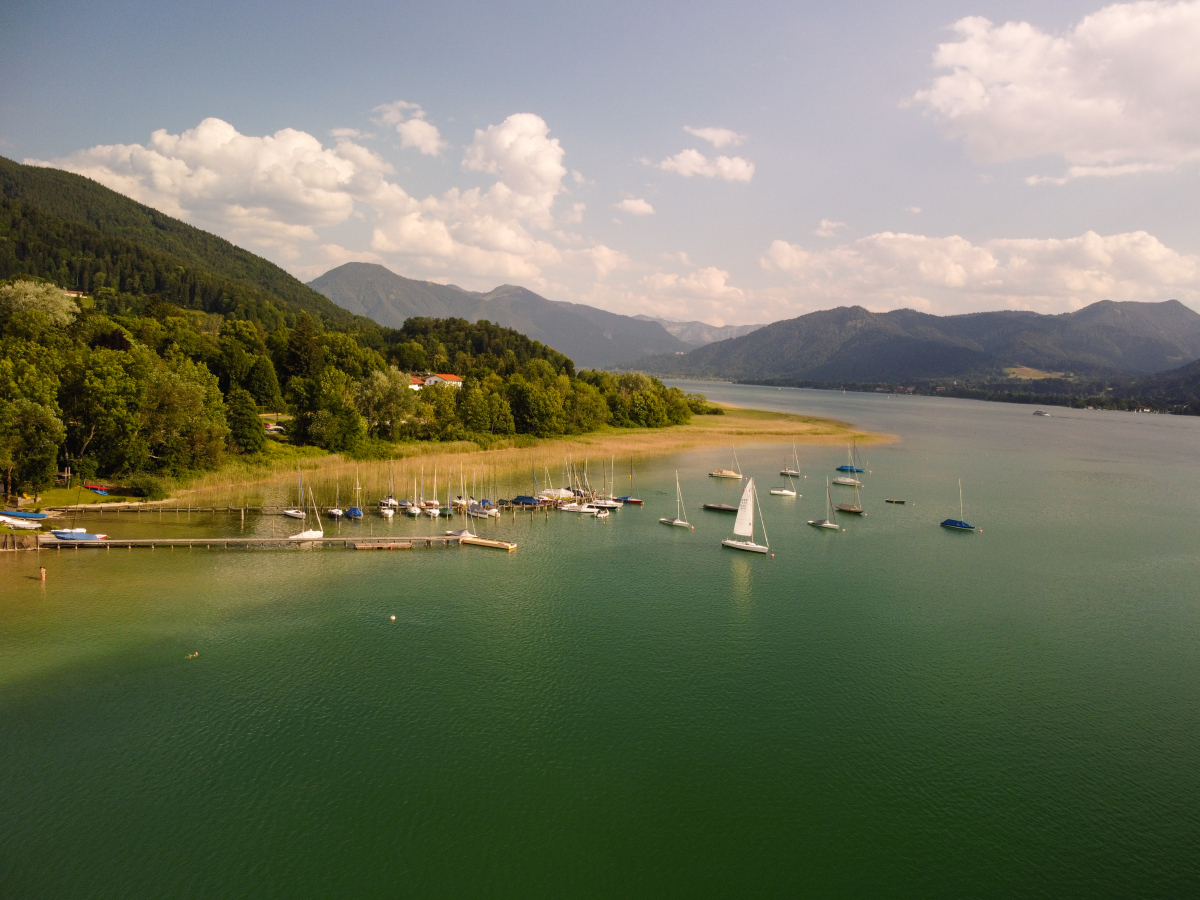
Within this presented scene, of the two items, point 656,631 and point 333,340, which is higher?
point 333,340

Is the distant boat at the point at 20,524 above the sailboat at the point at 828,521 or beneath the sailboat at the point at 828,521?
above

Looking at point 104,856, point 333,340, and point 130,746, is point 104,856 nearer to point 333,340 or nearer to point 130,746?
point 130,746

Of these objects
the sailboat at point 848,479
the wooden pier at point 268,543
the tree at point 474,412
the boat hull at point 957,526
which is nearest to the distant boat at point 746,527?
the wooden pier at point 268,543

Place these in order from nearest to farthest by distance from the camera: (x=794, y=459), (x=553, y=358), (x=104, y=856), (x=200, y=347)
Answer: (x=104, y=856) < (x=200, y=347) < (x=794, y=459) < (x=553, y=358)

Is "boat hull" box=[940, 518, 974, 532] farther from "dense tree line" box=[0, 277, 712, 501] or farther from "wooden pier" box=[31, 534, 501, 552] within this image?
"dense tree line" box=[0, 277, 712, 501]

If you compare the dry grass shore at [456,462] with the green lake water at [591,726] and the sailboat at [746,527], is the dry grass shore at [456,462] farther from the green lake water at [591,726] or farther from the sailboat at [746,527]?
the sailboat at [746,527]

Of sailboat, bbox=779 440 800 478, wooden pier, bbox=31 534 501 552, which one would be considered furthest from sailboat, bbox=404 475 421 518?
sailboat, bbox=779 440 800 478

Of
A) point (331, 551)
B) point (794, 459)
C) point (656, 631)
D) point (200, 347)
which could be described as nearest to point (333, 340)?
point (200, 347)
